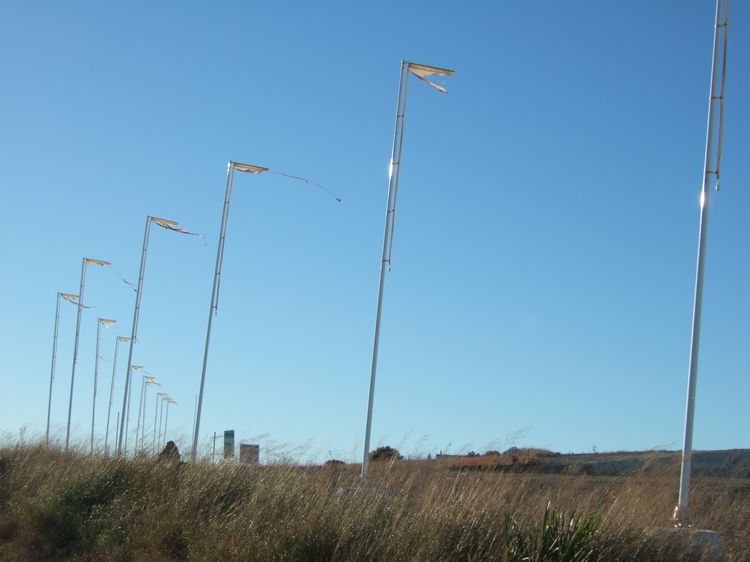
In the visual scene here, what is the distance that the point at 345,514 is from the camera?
44.6 ft

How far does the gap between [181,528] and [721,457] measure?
16.4 metres

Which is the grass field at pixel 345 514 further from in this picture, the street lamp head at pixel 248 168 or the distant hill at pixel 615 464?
the street lamp head at pixel 248 168

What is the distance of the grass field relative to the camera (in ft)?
38.4

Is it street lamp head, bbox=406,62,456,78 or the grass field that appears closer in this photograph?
the grass field

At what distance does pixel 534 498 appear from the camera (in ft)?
46.1

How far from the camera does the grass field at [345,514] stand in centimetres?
1171

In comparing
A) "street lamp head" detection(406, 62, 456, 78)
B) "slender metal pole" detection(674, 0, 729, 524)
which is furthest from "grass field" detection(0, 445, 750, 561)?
"street lamp head" detection(406, 62, 456, 78)

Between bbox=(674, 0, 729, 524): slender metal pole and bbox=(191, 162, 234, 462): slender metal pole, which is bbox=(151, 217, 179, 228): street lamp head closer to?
bbox=(191, 162, 234, 462): slender metal pole

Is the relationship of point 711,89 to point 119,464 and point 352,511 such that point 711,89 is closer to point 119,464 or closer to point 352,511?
point 352,511

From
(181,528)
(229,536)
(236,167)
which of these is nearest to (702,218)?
(229,536)

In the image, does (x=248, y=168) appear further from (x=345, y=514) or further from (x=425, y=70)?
(x=345, y=514)

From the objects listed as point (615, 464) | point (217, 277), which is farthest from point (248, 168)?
point (615, 464)

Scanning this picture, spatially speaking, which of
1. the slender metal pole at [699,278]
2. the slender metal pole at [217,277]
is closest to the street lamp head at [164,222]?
the slender metal pole at [217,277]

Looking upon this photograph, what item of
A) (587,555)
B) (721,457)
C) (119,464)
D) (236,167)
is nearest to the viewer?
(587,555)
